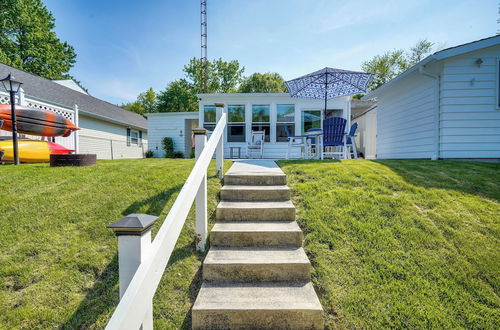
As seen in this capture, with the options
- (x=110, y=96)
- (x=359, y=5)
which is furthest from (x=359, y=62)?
(x=110, y=96)

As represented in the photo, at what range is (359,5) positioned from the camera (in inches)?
264

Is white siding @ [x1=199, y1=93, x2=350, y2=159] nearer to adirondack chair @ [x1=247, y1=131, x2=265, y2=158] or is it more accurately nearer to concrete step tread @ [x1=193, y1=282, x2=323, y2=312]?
adirondack chair @ [x1=247, y1=131, x2=265, y2=158]

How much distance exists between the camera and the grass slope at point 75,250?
5.41 feet

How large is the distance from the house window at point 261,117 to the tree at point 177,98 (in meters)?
17.1

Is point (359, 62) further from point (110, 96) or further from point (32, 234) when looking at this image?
point (110, 96)

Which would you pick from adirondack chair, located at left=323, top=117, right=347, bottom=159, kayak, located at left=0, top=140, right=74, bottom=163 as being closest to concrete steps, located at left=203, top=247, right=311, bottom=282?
adirondack chair, located at left=323, top=117, right=347, bottom=159

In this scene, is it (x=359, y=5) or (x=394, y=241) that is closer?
(x=394, y=241)

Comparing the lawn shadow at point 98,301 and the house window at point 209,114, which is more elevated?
the house window at point 209,114

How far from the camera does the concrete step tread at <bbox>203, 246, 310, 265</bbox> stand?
6.50 ft

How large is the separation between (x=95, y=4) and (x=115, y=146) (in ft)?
24.3

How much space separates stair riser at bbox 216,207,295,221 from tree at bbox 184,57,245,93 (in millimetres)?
25668

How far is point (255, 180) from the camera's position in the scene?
3.23 meters

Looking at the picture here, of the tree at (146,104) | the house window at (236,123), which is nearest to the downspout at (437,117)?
the house window at (236,123)

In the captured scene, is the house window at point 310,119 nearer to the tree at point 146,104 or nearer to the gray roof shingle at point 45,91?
the gray roof shingle at point 45,91
